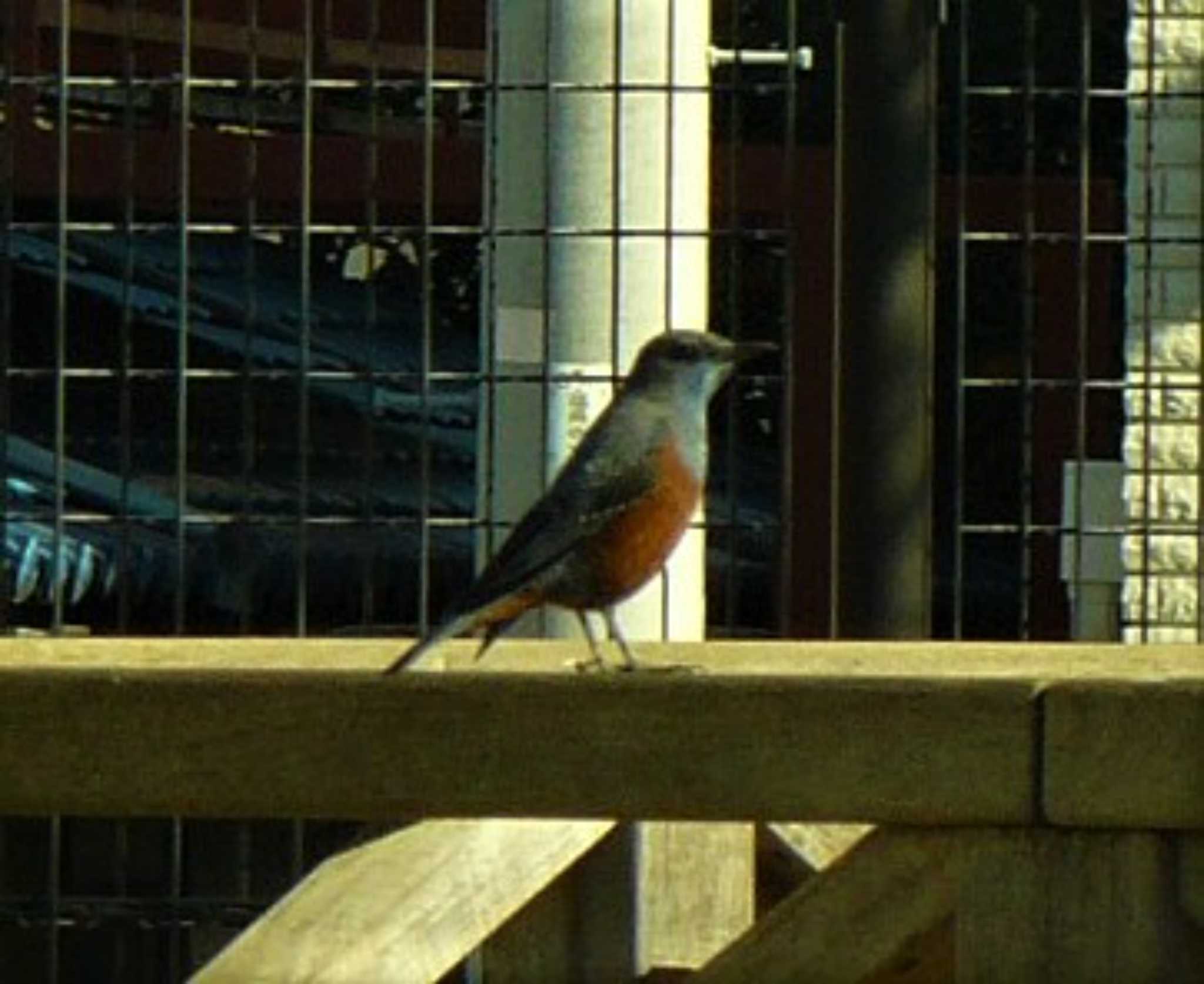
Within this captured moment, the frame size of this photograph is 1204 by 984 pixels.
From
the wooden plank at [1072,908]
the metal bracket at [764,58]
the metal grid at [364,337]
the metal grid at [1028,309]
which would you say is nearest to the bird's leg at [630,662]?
the wooden plank at [1072,908]

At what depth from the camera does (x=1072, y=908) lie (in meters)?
2.75

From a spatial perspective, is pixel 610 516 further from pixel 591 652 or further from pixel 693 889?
pixel 591 652

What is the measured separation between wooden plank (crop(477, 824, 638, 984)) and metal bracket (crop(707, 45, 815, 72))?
3370 mm

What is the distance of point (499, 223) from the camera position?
693 centimetres

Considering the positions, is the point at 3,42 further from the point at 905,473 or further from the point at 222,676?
the point at 222,676

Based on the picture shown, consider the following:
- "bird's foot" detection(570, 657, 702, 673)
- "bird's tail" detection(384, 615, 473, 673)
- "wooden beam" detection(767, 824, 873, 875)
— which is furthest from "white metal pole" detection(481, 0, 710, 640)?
"bird's foot" detection(570, 657, 702, 673)

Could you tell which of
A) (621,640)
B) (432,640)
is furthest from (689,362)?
(432,640)

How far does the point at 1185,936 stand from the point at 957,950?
151mm

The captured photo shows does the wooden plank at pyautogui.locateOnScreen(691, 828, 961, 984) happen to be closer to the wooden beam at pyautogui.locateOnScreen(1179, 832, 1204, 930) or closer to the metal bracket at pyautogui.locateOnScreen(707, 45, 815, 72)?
the wooden beam at pyautogui.locateOnScreen(1179, 832, 1204, 930)

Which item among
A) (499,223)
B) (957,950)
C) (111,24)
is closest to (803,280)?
(499,223)

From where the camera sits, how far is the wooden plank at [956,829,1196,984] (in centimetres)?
274

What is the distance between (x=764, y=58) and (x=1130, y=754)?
177 inches

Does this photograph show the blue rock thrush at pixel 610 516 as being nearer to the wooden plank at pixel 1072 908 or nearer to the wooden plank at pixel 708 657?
the wooden plank at pixel 708 657

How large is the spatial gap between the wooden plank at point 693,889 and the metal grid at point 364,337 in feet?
7.21
